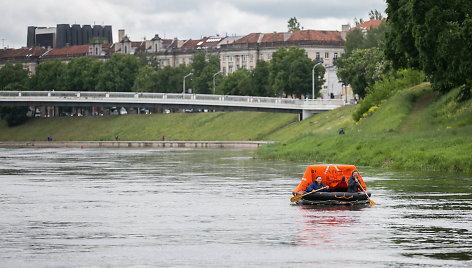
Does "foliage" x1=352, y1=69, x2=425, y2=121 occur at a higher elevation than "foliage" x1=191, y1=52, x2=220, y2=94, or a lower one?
lower

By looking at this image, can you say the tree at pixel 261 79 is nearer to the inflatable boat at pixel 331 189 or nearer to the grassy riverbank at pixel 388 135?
the grassy riverbank at pixel 388 135

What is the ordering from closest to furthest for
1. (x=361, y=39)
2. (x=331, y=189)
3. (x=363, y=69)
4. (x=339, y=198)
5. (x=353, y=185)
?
(x=339, y=198)
(x=353, y=185)
(x=331, y=189)
(x=363, y=69)
(x=361, y=39)

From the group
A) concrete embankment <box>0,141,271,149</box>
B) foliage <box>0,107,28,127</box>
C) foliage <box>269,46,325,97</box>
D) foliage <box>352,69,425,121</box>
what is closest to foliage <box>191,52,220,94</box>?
foliage <box>269,46,325,97</box>

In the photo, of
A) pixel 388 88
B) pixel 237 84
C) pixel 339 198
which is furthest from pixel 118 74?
pixel 339 198

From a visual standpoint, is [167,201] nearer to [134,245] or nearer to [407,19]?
[134,245]

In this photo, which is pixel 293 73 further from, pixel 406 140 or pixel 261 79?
pixel 406 140

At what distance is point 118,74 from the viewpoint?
196875mm

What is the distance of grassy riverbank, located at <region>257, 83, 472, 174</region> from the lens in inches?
2218

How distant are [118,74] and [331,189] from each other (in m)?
162

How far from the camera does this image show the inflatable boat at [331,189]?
3531 centimetres

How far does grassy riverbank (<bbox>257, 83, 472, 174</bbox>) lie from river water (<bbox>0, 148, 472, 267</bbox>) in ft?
18.6

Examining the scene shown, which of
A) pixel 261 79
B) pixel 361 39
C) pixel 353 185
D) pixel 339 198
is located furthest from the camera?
pixel 361 39

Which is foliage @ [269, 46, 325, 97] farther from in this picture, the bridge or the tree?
the bridge

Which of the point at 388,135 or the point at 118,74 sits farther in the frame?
the point at 118,74
